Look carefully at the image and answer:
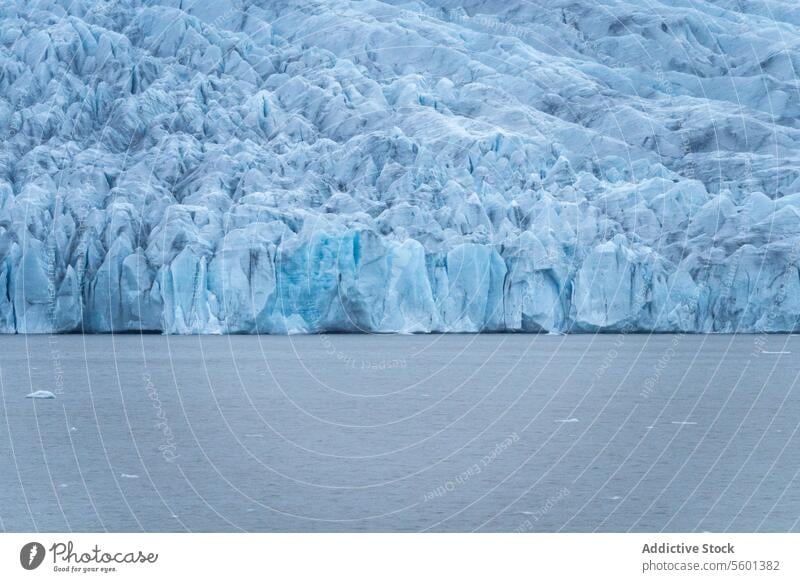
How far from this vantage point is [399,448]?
20.4 meters

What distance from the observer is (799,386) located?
31.7 metres

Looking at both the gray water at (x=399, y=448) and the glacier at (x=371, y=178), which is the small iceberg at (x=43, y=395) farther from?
the glacier at (x=371, y=178)

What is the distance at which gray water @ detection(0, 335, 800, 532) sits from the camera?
1469 cm

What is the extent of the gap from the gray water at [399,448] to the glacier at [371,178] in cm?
500

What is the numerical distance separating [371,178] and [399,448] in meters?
31.3

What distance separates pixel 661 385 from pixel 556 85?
107 ft

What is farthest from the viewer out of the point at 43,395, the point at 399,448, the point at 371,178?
the point at 371,178

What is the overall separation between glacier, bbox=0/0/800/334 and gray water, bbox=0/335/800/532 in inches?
197

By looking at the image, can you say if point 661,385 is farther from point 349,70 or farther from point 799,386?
point 349,70

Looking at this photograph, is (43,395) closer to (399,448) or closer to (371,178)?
(399,448)

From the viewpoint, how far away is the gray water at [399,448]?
14688 millimetres

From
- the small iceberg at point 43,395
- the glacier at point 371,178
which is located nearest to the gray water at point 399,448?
the small iceberg at point 43,395

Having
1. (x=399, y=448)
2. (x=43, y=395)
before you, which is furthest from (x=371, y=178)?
(x=399, y=448)

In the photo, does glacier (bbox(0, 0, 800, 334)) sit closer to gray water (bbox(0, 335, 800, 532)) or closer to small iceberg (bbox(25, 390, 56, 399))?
gray water (bbox(0, 335, 800, 532))
